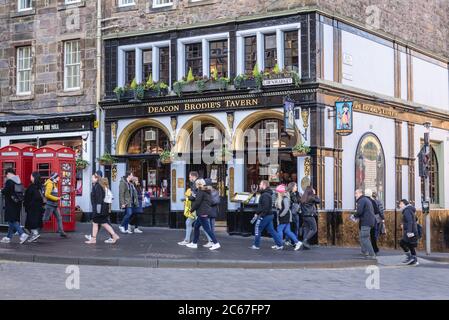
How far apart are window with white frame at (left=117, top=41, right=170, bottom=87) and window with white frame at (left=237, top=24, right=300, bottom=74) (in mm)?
3123

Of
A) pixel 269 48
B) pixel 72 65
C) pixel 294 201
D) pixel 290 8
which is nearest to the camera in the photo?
pixel 294 201

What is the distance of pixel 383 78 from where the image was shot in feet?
91.0

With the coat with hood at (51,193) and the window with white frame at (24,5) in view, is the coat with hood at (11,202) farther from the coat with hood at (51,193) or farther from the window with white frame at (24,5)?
the window with white frame at (24,5)

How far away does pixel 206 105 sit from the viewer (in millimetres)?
25875

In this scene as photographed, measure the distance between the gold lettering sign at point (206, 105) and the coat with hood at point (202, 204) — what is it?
23.0 feet

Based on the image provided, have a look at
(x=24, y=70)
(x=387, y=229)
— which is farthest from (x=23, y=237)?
(x=387, y=229)

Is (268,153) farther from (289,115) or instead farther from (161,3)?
(161,3)

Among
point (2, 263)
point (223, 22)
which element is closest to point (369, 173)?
point (223, 22)

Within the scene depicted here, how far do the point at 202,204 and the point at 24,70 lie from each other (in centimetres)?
1520

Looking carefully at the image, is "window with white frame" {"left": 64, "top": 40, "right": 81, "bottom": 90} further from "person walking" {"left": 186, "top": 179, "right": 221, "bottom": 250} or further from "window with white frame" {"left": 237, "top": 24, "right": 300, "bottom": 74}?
"person walking" {"left": 186, "top": 179, "right": 221, "bottom": 250}

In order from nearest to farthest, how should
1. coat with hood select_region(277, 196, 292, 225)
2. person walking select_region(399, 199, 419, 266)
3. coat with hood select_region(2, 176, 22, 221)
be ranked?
person walking select_region(399, 199, 419, 266) → coat with hood select_region(2, 176, 22, 221) → coat with hood select_region(277, 196, 292, 225)

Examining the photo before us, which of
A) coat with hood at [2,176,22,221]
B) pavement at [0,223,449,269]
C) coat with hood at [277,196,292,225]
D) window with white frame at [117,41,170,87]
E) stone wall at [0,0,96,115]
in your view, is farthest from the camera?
stone wall at [0,0,96,115]

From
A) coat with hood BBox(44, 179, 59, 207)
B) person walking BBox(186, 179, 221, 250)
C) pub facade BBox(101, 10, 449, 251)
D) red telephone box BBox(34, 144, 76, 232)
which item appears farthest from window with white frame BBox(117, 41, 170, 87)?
person walking BBox(186, 179, 221, 250)

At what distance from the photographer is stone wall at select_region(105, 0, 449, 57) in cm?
2523
